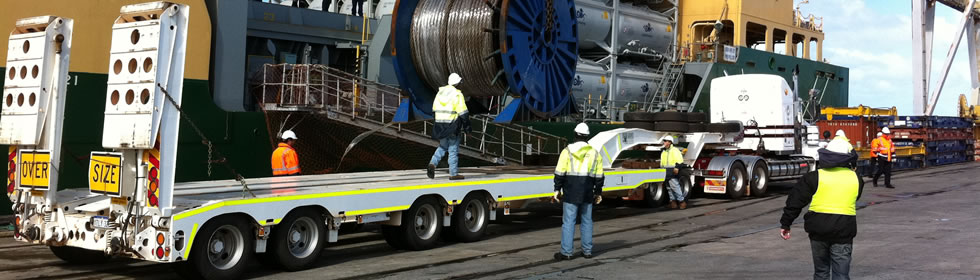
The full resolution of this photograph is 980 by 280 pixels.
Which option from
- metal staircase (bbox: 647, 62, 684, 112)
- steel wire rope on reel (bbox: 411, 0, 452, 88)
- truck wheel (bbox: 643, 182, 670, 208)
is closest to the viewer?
steel wire rope on reel (bbox: 411, 0, 452, 88)

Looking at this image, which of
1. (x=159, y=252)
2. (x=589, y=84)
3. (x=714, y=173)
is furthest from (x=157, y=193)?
(x=589, y=84)

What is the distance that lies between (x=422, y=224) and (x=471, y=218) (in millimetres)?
945

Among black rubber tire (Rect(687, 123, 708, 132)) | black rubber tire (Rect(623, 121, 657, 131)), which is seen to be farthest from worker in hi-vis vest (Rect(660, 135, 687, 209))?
black rubber tire (Rect(687, 123, 708, 132))

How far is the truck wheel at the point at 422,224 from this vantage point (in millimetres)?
10328

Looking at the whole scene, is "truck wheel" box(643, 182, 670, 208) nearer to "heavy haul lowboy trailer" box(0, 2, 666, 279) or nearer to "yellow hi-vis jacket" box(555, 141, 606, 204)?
"yellow hi-vis jacket" box(555, 141, 606, 204)

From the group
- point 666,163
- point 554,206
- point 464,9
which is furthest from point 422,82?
point 666,163

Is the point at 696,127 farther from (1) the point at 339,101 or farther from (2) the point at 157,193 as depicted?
(2) the point at 157,193

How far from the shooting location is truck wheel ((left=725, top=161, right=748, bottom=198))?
742 inches

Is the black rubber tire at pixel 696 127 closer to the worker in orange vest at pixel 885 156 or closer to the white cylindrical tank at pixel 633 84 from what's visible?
the worker in orange vest at pixel 885 156

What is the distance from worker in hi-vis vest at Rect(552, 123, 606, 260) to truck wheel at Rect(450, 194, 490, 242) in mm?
1494

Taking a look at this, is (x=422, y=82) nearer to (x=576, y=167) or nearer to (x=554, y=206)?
(x=554, y=206)

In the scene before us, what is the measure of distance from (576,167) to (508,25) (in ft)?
12.8

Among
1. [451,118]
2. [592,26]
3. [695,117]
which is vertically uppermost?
[592,26]

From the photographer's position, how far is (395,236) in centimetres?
1041
